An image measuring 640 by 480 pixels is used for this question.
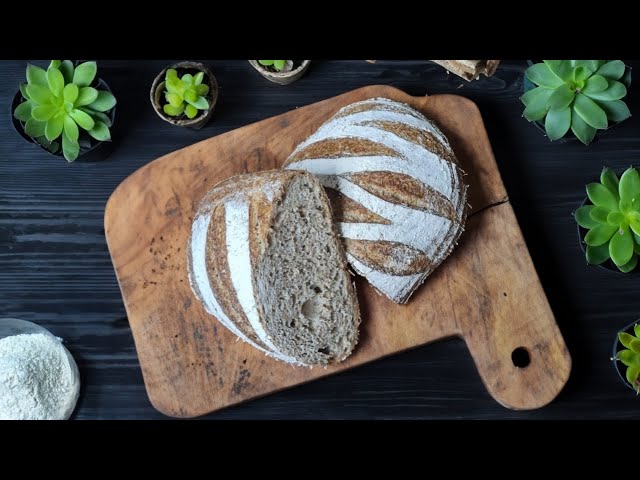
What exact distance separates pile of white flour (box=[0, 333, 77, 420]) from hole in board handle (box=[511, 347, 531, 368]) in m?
1.46

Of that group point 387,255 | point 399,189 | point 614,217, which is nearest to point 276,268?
point 387,255

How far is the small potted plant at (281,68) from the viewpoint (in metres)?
2.53

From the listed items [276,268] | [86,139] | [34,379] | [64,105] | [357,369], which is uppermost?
[64,105]

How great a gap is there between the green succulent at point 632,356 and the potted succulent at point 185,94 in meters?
1.54

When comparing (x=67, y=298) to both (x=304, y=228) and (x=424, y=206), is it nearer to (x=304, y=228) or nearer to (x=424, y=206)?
(x=304, y=228)

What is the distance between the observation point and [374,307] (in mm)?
2445

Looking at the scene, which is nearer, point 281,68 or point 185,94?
point 185,94

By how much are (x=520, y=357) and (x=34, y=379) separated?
5.16 feet

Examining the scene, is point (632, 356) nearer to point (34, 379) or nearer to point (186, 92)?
point (186, 92)

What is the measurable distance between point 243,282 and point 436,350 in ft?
2.50

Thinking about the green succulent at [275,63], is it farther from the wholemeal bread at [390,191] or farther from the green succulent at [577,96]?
the green succulent at [577,96]

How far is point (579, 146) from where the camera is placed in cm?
263

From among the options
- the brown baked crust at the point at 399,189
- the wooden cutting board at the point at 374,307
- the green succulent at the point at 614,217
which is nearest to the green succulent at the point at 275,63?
the wooden cutting board at the point at 374,307

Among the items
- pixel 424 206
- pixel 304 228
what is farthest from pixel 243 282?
pixel 424 206
